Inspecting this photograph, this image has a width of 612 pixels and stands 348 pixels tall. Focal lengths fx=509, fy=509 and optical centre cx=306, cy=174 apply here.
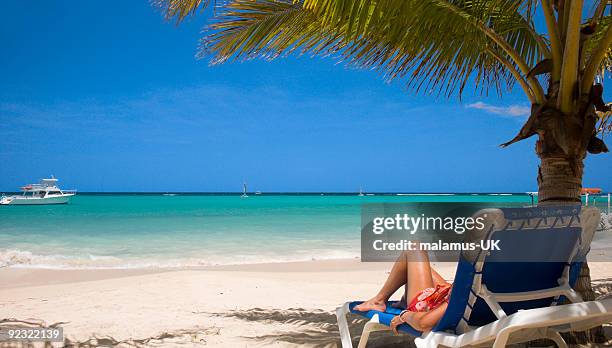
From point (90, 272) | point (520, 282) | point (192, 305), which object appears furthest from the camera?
point (90, 272)

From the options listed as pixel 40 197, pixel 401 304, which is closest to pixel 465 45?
pixel 401 304

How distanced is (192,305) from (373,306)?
286 cm

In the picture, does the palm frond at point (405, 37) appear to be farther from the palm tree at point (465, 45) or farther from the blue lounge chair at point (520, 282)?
the blue lounge chair at point (520, 282)

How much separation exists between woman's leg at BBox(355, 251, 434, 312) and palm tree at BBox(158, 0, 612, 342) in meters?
0.88

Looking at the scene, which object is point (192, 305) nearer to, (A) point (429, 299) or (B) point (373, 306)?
(B) point (373, 306)

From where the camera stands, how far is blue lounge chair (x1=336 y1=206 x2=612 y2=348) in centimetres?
204

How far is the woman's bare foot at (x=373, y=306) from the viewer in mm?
2979

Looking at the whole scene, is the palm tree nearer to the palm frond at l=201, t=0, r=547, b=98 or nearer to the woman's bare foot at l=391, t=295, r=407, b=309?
the palm frond at l=201, t=0, r=547, b=98

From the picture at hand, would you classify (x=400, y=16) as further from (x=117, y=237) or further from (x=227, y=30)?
(x=117, y=237)

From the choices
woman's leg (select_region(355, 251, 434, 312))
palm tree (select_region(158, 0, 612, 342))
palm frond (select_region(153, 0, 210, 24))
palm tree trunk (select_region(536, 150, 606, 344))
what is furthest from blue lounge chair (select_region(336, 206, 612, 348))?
palm frond (select_region(153, 0, 210, 24))

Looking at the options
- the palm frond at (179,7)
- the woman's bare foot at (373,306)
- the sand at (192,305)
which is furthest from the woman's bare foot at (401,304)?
the palm frond at (179,7)

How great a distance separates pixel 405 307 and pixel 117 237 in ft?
53.7

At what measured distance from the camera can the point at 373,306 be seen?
9.86ft

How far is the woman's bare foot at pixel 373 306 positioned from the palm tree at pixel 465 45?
45.8 inches
